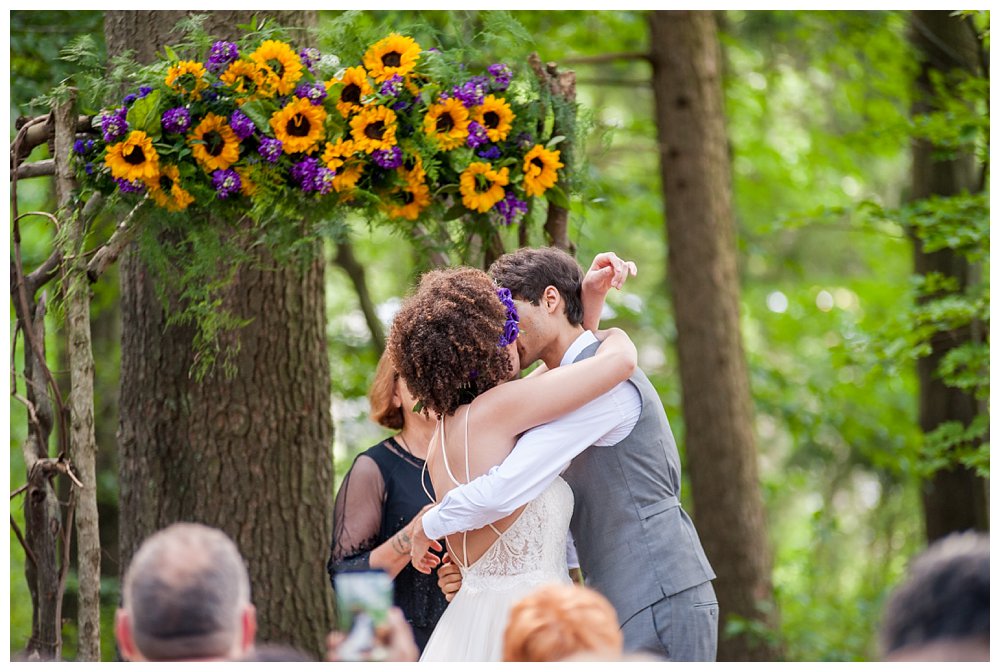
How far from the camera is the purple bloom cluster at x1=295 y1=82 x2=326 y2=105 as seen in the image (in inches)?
115

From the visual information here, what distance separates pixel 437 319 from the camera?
2406 mm

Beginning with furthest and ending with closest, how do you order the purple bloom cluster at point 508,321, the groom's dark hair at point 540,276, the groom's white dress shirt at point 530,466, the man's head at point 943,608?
the groom's dark hair at point 540,276 → the purple bloom cluster at point 508,321 → the groom's white dress shirt at point 530,466 → the man's head at point 943,608

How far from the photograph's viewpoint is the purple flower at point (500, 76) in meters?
3.11

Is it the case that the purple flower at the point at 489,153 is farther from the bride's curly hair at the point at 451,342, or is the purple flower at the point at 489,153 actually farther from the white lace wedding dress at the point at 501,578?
the white lace wedding dress at the point at 501,578

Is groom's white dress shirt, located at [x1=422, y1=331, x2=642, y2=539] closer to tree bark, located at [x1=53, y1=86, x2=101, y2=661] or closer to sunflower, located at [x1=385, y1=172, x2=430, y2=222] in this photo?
sunflower, located at [x1=385, y1=172, x2=430, y2=222]

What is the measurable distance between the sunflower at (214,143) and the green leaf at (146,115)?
99mm

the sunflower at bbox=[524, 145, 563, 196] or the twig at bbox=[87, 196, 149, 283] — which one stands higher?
the sunflower at bbox=[524, 145, 563, 196]

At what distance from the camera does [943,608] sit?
1.80 meters

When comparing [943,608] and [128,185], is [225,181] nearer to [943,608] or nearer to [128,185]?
[128,185]

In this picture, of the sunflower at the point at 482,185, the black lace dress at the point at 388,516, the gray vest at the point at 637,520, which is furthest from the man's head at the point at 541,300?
the black lace dress at the point at 388,516

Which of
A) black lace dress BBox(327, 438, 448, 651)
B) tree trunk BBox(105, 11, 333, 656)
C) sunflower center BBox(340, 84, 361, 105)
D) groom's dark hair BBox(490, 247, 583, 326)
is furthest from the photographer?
tree trunk BBox(105, 11, 333, 656)

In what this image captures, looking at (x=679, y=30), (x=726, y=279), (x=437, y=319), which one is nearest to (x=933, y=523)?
(x=726, y=279)

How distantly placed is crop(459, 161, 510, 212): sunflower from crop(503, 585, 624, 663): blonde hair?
4.78 ft

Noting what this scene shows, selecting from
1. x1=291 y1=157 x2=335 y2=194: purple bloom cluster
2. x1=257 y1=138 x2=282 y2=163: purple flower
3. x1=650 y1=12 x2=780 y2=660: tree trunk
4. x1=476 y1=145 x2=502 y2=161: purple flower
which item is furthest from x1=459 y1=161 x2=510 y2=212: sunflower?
x1=650 y1=12 x2=780 y2=660: tree trunk
